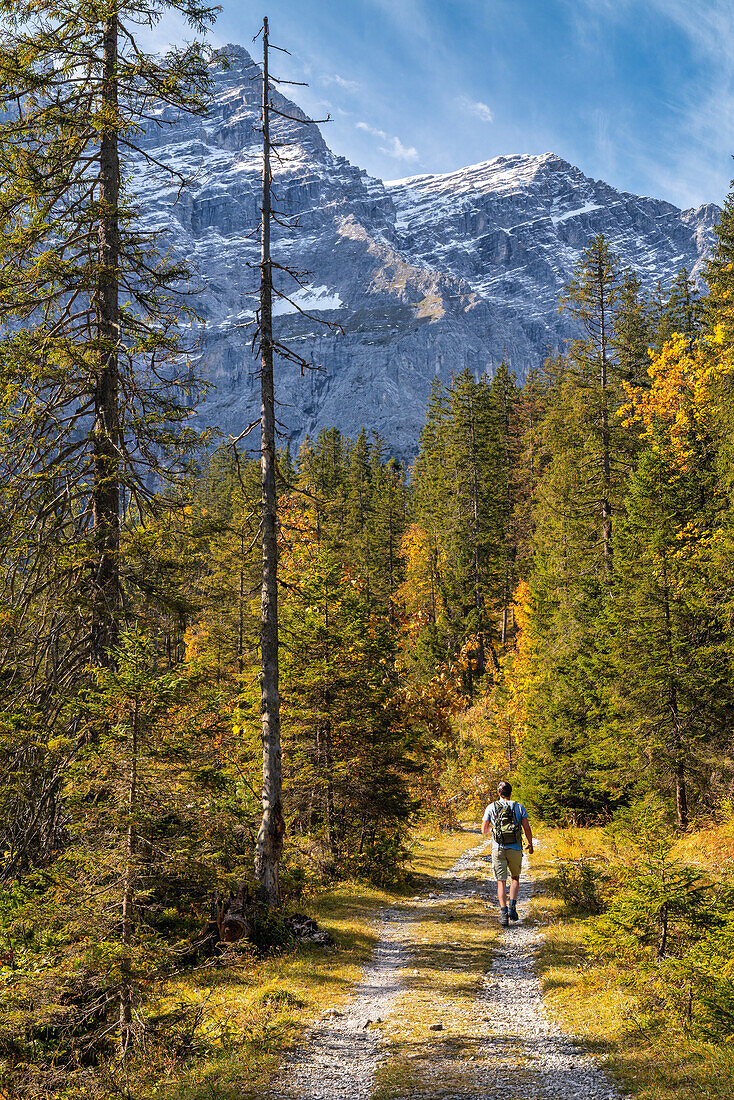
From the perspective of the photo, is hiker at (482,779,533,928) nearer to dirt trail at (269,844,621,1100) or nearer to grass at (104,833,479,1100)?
dirt trail at (269,844,621,1100)

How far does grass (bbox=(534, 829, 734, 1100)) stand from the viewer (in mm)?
5293

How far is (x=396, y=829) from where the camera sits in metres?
16.5

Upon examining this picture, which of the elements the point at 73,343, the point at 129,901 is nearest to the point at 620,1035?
the point at 129,901

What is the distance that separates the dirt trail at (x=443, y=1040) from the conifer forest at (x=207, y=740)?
0.08 metres

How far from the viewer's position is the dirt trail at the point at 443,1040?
5777 millimetres

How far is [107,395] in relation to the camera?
9.64 m

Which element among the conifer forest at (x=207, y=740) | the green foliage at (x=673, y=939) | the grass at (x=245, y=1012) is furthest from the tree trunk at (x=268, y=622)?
the green foliage at (x=673, y=939)

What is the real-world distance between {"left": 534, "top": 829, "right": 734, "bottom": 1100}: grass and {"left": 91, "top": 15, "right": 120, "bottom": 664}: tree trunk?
695 cm

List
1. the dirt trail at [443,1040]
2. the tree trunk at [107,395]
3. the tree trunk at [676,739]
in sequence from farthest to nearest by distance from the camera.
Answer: the tree trunk at [676,739], the tree trunk at [107,395], the dirt trail at [443,1040]

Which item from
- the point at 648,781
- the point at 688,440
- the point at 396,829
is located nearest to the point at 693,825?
the point at 648,781

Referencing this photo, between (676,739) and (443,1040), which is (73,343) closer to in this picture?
(443,1040)

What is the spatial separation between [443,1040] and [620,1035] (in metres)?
1.76

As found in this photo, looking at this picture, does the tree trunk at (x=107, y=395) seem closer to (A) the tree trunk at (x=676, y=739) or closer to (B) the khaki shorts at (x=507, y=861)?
(B) the khaki shorts at (x=507, y=861)

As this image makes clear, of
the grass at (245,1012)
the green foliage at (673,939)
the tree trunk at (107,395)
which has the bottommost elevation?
the grass at (245,1012)
